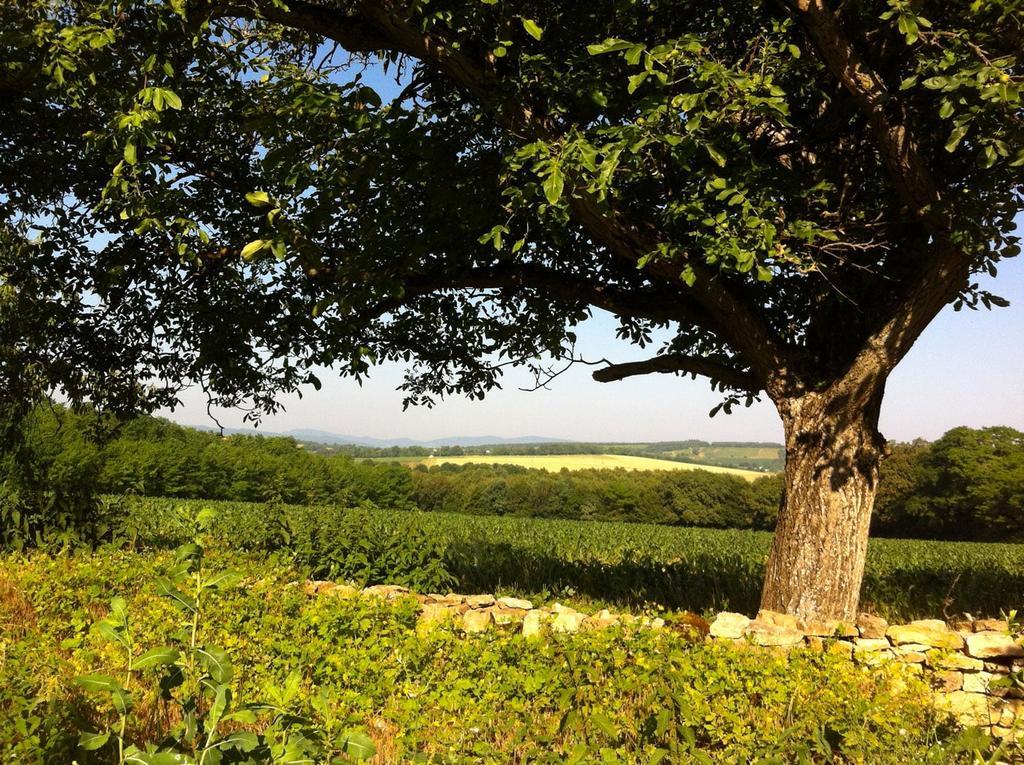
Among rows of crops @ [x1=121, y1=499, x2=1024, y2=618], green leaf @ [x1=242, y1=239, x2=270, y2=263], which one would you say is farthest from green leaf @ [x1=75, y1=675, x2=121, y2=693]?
rows of crops @ [x1=121, y1=499, x2=1024, y2=618]

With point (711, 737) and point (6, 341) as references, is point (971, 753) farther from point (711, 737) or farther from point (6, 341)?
point (6, 341)

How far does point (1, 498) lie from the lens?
8703 mm

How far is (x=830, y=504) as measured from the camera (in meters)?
5.58

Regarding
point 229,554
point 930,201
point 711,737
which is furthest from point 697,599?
point 229,554

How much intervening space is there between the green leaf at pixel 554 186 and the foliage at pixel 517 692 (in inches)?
119

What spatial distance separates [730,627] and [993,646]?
1811 mm

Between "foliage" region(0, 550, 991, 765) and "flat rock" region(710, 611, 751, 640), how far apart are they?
33cm

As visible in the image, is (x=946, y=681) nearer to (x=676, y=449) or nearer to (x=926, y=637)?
(x=926, y=637)

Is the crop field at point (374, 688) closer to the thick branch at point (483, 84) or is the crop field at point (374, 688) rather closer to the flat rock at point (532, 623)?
the flat rock at point (532, 623)

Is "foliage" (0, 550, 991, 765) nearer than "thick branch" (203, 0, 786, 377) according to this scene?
Yes

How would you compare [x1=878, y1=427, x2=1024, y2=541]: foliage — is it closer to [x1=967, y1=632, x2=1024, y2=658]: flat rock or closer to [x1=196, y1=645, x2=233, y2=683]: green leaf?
[x1=967, y1=632, x2=1024, y2=658]: flat rock

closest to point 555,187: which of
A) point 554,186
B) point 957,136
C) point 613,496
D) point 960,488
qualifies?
point 554,186

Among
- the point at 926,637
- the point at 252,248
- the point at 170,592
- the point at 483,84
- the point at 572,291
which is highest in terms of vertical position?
the point at 483,84

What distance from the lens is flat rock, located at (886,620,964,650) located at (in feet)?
15.3
